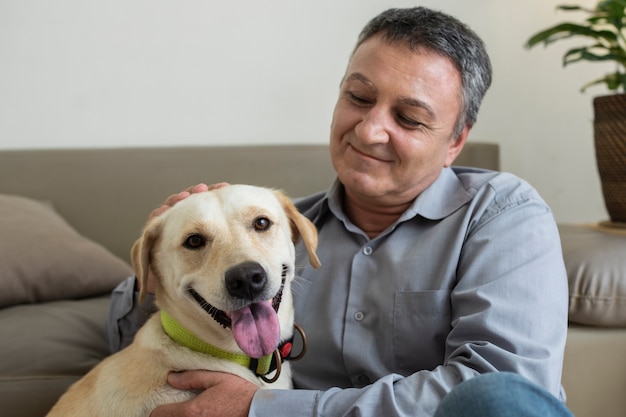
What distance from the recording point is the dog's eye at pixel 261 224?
130 cm

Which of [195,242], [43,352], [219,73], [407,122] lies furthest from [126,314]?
[219,73]

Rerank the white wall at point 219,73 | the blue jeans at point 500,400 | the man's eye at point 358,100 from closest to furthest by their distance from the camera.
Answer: the blue jeans at point 500,400
the man's eye at point 358,100
the white wall at point 219,73

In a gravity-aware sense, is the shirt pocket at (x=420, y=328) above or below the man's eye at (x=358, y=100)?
below

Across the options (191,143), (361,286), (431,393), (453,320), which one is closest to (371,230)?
(361,286)

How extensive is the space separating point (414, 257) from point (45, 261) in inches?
49.0

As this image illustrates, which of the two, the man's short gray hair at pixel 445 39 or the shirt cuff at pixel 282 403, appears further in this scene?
the man's short gray hair at pixel 445 39

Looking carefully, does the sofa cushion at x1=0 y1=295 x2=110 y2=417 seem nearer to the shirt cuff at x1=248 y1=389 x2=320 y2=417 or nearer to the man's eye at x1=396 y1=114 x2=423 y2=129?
the shirt cuff at x1=248 y1=389 x2=320 y2=417

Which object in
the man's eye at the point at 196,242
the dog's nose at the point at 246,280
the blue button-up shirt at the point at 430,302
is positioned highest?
the man's eye at the point at 196,242

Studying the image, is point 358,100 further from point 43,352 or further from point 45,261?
point 45,261

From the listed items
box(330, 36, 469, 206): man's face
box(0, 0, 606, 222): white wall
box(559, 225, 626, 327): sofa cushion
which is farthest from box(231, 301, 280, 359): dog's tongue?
box(0, 0, 606, 222): white wall

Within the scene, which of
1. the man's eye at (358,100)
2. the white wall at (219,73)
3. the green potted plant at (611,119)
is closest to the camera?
A: the man's eye at (358,100)

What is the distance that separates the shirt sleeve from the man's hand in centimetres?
43

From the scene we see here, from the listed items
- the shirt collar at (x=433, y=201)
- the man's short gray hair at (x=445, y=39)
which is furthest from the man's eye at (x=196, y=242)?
the man's short gray hair at (x=445, y=39)

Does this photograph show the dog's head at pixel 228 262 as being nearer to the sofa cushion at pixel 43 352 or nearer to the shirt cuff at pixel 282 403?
the shirt cuff at pixel 282 403
